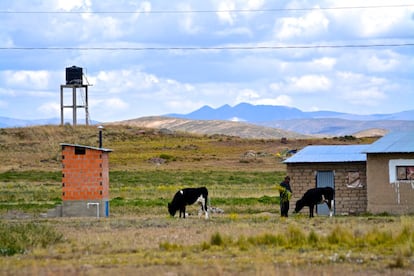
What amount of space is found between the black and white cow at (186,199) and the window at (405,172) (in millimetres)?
6688

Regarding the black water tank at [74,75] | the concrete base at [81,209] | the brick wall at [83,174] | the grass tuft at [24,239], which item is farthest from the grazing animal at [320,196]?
the black water tank at [74,75]

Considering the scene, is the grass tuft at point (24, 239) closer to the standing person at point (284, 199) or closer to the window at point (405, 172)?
the standing person at point (284, 199)

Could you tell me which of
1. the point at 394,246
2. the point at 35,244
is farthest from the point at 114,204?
the point at 394,246

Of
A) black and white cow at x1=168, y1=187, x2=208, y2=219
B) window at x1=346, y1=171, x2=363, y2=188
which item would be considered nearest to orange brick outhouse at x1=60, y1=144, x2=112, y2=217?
black and white cow at x1=168, y1=187, x2=208, y2=219

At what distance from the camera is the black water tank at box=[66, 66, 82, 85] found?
96.7m

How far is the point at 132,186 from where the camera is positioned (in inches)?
2069

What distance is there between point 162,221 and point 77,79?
232 ft

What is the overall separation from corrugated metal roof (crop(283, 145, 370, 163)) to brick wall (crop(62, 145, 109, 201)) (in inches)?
275

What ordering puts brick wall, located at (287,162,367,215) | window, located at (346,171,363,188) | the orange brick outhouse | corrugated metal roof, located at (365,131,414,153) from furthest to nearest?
1. the orange brick outhouse
2. window, located at (346,171,363,188)
3. brick wall, located at (287,162,367,215)
4. corrugated metal roof, located at (365,131,414,153)

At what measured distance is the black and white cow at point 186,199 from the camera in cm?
3127

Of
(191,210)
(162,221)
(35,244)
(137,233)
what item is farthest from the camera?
(191,210)

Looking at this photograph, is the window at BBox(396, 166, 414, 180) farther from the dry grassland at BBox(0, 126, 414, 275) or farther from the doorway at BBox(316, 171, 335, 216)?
the doorway at BBox(316, 171, 335, 216)

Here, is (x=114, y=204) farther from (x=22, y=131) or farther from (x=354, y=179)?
(x=22, y=131)

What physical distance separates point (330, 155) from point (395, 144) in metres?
2.73
